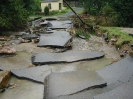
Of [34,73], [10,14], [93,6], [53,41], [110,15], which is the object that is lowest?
[34,73]

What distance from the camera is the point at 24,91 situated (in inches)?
169

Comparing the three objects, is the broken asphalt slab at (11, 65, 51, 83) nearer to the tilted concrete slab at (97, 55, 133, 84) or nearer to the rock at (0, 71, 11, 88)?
the rock at (0, 71, 11, 88)

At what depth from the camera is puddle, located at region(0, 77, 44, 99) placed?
4.09 metres

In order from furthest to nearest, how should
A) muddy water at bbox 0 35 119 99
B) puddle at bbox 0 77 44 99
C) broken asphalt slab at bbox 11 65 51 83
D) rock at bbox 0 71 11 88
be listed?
broken asphalt slab at bbox 11 65 51 83 → rock at bbox 0 71 11 88 → muddy water at bbox 0 35 119 99 → puddle at bbox 0 77 44 99

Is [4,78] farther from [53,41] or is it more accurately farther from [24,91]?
[53,41]

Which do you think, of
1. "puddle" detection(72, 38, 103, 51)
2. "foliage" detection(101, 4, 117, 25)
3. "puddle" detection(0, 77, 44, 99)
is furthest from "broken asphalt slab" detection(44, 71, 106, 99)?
"foliage" detection(101, 4, 117, 25)

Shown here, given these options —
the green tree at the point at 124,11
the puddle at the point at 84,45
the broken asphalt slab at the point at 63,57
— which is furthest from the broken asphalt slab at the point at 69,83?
the green tree at the point at 124,11

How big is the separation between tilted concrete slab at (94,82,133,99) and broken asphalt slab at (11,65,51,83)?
1609 millimetres

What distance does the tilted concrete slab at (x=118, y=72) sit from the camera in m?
4.58

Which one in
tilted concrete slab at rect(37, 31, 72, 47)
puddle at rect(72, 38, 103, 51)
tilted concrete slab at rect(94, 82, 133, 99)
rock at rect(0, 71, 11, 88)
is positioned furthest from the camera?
puddle at rect(72, 38, 103, 51)

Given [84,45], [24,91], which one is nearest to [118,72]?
[24,91]

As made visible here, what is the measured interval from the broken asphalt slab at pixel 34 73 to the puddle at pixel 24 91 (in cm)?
17

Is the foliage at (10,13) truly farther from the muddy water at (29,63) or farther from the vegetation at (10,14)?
the muddy water at (29,63)

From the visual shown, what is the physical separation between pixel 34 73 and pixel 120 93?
89.6 inches
